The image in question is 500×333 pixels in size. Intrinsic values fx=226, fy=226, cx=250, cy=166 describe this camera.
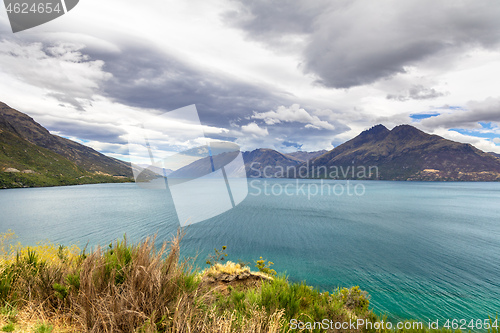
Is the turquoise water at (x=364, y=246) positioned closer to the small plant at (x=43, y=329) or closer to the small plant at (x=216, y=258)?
the small plant at (x=216, y=258)

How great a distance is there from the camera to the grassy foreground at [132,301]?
4102mm

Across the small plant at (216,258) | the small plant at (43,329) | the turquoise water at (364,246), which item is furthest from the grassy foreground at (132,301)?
the small plant at (216,258)

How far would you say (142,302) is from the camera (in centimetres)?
433

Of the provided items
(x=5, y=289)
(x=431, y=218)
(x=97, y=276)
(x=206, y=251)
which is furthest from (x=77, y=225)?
(x=431, y=218)

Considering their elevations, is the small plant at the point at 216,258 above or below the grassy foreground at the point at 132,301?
below

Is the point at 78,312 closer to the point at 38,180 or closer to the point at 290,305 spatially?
the point at 290,305

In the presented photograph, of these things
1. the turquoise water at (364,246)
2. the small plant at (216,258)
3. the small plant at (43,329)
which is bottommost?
the turquoise water at (364,246)

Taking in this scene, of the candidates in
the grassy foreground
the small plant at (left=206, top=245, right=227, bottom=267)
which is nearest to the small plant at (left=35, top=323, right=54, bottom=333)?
the grassy foreground

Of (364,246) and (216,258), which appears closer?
(216,258)

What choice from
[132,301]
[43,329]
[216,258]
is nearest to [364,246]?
[216,258]

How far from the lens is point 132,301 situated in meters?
4.25

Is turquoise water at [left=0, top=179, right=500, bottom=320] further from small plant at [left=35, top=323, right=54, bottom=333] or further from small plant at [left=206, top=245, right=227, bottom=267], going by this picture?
small plant at [left=35, top=323, right=54, bottom=333]

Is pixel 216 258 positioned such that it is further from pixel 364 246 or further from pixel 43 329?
pixel 364 246

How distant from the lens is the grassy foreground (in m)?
4.10
